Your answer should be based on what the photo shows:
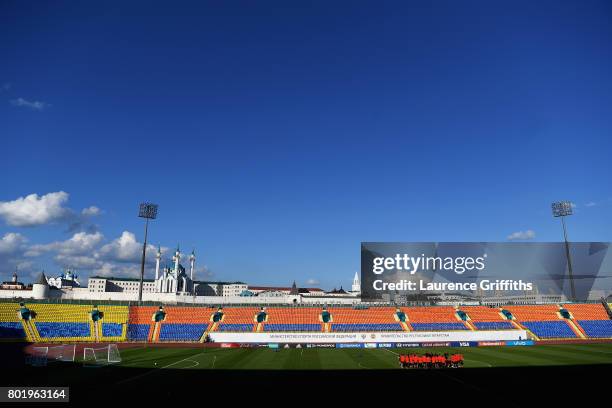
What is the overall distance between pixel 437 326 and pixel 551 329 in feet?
59.2

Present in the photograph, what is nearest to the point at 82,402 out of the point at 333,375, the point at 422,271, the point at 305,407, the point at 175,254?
the point at 305,407

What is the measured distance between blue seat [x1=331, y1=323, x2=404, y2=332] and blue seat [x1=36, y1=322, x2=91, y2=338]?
37.6m

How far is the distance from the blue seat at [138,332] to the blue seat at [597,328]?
225ft

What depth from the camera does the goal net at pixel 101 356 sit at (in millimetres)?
40688

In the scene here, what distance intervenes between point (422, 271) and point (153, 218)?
52946mm

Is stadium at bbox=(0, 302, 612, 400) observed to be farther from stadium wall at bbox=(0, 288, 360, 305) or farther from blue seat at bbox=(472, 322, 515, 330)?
stadium wall at bbox=(0, 288, 360, 305)

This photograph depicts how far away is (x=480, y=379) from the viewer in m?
32.7

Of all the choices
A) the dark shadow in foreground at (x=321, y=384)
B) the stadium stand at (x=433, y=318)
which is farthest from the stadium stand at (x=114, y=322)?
the stadium stand at (x=433, y=318)

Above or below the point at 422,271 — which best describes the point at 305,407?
below

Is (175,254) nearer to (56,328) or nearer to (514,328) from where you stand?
(56,328)

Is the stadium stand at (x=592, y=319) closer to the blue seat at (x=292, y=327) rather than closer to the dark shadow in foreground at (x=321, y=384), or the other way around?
the dark shadow in foreground at (x=321, y=384)

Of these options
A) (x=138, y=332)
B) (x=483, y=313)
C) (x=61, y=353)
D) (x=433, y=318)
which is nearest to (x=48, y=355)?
(x=61, y=353)

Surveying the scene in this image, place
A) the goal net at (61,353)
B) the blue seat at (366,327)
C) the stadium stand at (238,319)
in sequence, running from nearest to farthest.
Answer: the goal net at (61,353), the blue seat at (366,327), the stadium stand at (238,319)

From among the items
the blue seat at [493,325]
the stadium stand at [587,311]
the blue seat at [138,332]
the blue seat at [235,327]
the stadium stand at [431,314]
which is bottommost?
the blue seat at [138,332]
